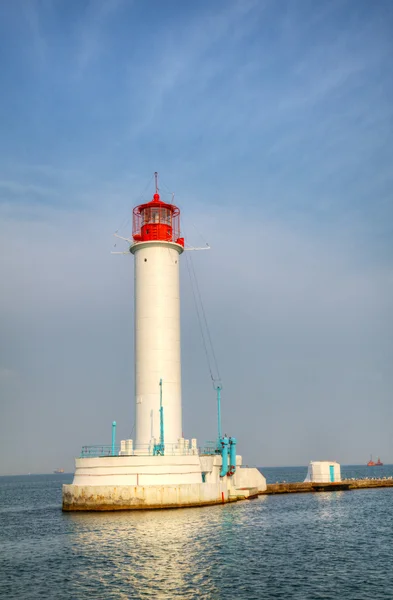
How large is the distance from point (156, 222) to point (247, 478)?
76.6 feet

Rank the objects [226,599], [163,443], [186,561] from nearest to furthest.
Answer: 1. [226,599]
2. [186,561]
3. [163,443]

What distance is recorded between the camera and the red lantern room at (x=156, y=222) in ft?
165

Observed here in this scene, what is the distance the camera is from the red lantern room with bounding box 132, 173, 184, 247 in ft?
165

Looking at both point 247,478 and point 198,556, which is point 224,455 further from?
point 198,556

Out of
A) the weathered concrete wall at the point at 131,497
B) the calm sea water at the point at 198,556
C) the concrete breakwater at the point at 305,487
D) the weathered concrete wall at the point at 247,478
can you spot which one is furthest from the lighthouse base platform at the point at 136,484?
the concrete breakwater at the point at 305,487

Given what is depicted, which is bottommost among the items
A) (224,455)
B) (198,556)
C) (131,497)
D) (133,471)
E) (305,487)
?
(198,556)

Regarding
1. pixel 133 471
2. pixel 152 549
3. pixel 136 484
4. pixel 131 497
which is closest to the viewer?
pixel 152 549

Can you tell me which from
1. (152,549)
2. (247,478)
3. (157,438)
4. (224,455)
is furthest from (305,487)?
(152,549)

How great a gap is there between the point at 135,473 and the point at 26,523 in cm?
785

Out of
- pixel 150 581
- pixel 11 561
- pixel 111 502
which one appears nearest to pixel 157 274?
pixel 111 502

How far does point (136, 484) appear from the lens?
4178 centimetres

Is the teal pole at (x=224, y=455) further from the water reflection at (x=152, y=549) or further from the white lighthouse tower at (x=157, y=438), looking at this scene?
the water reflection at (x=152, y=549)

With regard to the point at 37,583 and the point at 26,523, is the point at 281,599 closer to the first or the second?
the point at 37,583

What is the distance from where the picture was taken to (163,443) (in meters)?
45.3
